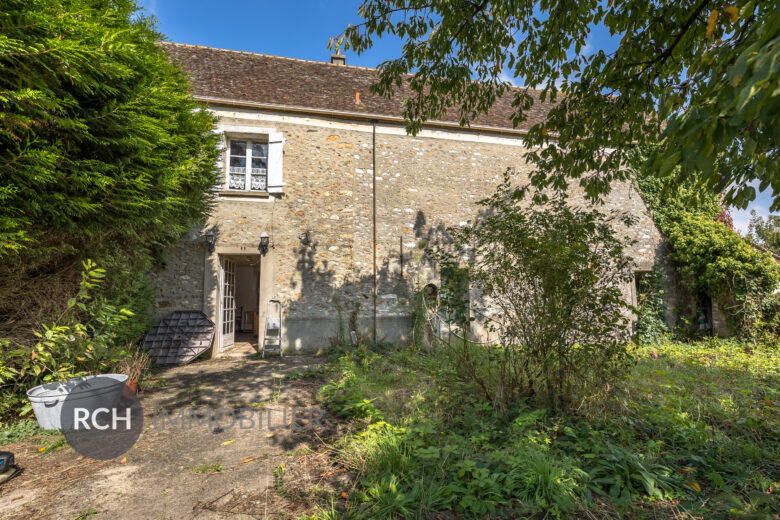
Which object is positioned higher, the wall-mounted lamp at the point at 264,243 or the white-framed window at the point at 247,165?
the white-framed window at the point at 247,165

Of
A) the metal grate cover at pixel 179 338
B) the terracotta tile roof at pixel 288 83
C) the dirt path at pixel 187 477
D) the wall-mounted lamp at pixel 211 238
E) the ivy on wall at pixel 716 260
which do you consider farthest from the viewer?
the terracotta tile roof at pixel 288 83

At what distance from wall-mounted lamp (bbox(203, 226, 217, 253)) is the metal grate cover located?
1364mm

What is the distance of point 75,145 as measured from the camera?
3266mm

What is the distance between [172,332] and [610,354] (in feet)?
23.4

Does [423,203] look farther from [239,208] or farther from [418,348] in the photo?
[239,208]

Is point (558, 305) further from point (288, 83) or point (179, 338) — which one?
point (288, 83)

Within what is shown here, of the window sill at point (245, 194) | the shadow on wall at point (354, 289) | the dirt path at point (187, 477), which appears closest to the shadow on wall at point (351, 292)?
the shadow on wall at point (354, 289)

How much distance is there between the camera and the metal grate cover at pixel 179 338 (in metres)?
6.17

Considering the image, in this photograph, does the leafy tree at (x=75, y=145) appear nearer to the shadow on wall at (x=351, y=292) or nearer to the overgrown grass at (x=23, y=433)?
the overgrown grass at (x=23, y=433)

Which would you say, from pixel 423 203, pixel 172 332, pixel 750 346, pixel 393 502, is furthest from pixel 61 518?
pixel 750 346

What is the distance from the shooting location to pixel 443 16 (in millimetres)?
3521

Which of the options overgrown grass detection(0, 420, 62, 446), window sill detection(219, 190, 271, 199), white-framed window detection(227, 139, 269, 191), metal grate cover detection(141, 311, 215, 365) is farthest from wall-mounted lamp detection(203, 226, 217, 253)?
overgrown grass detection(0, 420, 62, 446)

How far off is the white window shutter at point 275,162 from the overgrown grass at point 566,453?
15.8ft

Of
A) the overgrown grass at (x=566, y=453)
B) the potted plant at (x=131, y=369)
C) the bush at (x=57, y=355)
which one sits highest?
the bush at (x=57, y=355)
